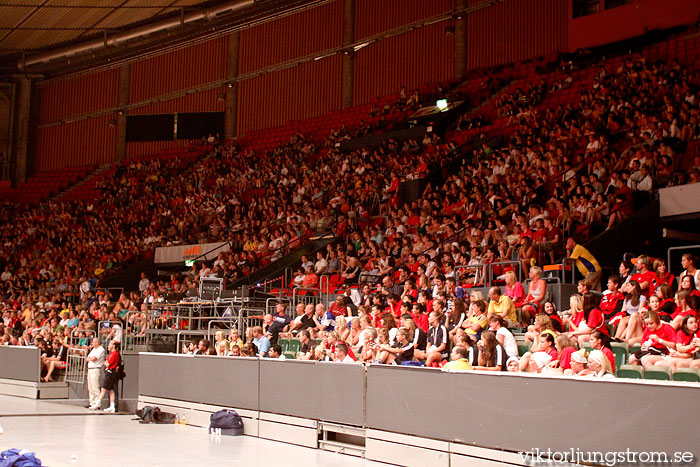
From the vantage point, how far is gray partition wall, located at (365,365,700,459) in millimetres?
6027

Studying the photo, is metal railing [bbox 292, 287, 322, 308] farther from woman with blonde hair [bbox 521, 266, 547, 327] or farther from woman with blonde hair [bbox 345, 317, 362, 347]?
woman with blonde hair [bbox 521, 266, 547, 327]

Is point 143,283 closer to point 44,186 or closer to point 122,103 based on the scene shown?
point 44,186

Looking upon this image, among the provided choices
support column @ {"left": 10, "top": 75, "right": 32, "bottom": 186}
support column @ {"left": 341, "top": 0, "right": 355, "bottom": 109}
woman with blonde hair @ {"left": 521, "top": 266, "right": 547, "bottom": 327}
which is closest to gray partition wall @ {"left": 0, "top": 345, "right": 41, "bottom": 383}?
woman with blonde hair @ {"left": 521, "top": 266, "right": 547, "bottom": 327}

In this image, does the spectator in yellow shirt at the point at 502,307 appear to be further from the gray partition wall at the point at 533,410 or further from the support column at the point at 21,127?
the support column at the point at 21,127

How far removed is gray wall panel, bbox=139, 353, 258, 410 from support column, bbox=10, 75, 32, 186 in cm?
2481

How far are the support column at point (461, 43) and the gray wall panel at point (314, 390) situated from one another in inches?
626

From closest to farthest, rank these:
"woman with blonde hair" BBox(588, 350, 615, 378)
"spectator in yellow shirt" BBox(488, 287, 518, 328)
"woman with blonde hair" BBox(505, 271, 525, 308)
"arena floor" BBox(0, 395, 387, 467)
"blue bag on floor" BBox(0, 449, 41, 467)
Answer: "blue bag on floor" BBox(0, 449, 41, 467) < "woman with blonde hair" BBox(588, 350, 615, 378) < "arena floor" BBox(0, 395, 387, 467) < "spectator in yellow shirt" BBox(488, 287, 518, 328) < "woman with blonde hair" BBox(505, 271, 525, 308)

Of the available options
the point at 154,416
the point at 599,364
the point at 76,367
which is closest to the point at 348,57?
the point at 76,367

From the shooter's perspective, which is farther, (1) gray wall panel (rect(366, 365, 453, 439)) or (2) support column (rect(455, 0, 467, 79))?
(2) support column (rect(455, 0, 467, 79))

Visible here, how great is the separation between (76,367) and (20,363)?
1.57 meters

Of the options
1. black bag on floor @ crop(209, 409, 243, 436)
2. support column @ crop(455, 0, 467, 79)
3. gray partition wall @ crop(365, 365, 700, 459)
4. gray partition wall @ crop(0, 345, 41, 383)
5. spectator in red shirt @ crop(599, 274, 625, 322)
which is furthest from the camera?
support column @ crop(455, 0, 467, 79)

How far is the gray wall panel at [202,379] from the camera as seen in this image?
10977 millimetres

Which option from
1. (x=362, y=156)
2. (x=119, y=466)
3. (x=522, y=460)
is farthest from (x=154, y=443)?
(x=362, y=156)

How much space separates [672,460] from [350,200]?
14.9 metres
